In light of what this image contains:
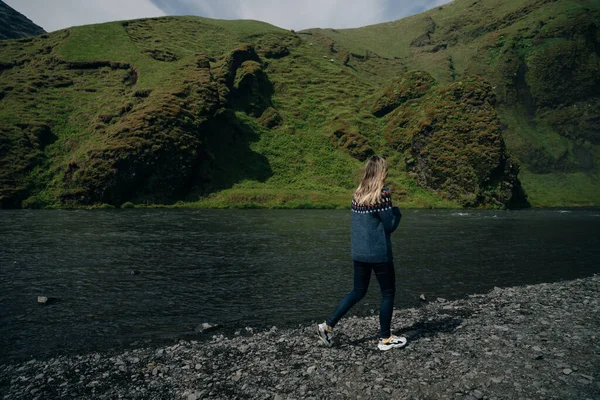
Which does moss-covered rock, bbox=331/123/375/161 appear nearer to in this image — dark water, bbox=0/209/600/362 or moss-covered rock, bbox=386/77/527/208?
moss-covered rock, bbox=386/77/527/208

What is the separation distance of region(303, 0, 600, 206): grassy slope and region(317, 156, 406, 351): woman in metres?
89.7

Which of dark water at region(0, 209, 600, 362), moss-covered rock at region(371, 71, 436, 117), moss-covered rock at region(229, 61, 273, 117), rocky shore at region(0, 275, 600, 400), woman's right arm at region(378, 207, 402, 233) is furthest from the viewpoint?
A: moss-covered rock at region(229, 61, 273, 117)

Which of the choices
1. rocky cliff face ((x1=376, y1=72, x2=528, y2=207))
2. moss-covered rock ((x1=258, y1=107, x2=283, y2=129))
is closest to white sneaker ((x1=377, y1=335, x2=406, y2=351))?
rocky cliff face ((x1=376, y1=72, x2=528, y2=207))

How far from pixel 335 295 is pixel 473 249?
13783mm

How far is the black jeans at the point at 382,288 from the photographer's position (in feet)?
24.0

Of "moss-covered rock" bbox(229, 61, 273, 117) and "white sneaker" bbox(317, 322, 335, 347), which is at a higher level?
"moss-covered rock" bbox(229, 61, 273, 117)

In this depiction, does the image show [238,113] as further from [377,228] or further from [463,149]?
[377,228]

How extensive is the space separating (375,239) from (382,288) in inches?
45.2

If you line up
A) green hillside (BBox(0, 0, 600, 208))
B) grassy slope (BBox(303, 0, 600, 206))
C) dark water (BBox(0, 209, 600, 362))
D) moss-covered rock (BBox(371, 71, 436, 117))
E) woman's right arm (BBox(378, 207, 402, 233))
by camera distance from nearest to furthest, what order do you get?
woman's right arm (BBox(378, 207, 402, 233)), dark water (BBox(0, 209, 600, 362)), green hillside (BBox(0, 0, 600, 208)), moss-covered rock (BBox(371, 71, 436, 117)), grassy slope (BBox(303, 0, 600, 206))

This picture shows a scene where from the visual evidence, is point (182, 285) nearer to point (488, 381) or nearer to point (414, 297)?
point (414, 297)

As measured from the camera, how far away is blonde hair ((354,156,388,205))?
7168mm

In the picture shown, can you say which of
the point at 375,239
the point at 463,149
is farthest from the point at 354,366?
the point at 463,149

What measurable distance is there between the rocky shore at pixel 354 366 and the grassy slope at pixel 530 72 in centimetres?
8768

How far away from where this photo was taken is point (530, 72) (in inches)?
5408
